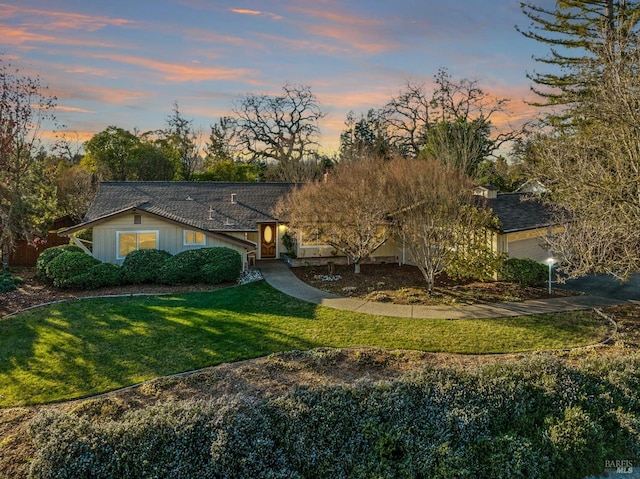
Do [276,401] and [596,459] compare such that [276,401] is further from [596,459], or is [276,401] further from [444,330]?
[444,330]

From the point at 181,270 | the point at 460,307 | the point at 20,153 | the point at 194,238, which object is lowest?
the point at 460,307

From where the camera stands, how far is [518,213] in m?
18.2

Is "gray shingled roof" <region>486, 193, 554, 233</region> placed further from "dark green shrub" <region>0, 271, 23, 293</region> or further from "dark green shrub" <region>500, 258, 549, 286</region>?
"dark green shrub" <region>0, 271, 23, 293</region>

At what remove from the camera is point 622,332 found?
10391 mm

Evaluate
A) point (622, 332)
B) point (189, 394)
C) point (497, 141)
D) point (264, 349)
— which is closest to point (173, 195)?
point (264, 349)

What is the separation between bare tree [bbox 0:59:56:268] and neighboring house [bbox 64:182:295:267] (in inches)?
108

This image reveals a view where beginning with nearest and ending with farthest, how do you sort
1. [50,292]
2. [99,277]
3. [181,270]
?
[50,292] → [99,277] → [181,270]

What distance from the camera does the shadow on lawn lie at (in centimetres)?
789

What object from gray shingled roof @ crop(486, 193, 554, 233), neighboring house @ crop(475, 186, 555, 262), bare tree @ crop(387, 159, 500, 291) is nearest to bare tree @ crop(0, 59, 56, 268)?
bare tree @ crop(387, 159, 500, 291)

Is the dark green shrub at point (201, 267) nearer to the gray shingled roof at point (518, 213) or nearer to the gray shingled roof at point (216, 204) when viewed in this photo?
the gray shingled roof at point (216, 204)

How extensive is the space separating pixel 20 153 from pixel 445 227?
64.6 feet

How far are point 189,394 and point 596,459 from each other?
6.80 meters

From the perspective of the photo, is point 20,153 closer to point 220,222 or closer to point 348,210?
Result: point 220,222

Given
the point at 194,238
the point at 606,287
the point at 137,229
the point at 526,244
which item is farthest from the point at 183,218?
the point at 606,287
